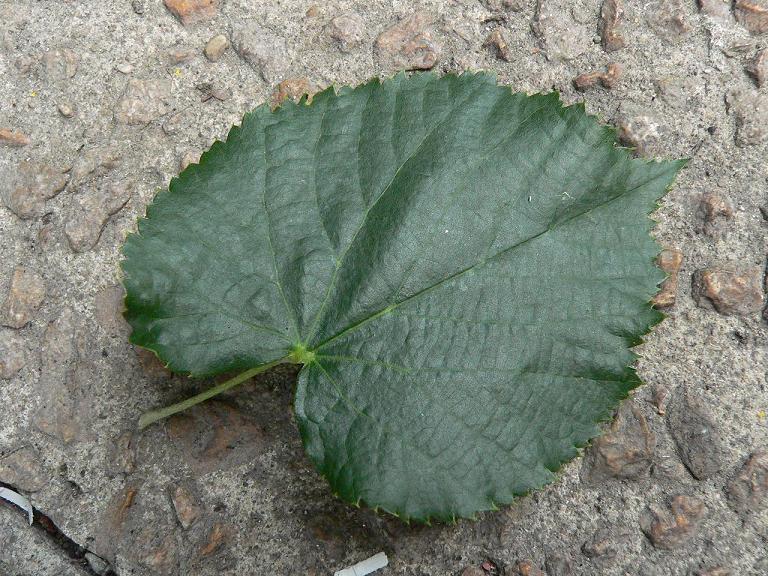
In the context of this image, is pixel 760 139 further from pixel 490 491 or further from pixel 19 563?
pixel 19 563

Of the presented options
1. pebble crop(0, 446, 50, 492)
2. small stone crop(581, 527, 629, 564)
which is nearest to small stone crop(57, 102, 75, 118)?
pebble crop(0, 446, 50, 492)

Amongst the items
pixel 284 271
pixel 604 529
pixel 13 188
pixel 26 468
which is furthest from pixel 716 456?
pixel 13 188

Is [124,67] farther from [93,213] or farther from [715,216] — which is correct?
[715,216]

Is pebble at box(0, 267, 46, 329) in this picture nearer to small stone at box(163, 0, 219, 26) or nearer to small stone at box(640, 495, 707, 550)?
small stone at box(163, 0, 219, 26)

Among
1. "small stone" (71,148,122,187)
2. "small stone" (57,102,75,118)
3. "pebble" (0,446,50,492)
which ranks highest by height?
"small stone" (57,102,75,118)

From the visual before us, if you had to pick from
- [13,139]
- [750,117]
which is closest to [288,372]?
[13,139]

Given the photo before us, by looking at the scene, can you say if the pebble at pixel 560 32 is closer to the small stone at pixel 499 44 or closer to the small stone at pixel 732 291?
the small stone at pixel 499 44

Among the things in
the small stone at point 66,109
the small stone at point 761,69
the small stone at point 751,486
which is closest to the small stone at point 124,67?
the small stone at point 66,109
